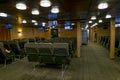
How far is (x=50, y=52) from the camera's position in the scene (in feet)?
17.9

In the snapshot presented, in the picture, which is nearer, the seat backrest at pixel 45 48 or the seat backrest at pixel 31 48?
the seat backrest at pixel 45 48

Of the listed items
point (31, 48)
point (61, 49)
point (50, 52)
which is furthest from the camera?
point (31, 48)

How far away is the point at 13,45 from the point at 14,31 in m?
7.90

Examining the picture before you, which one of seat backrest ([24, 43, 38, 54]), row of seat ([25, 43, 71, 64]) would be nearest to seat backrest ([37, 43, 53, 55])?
row of seat ([25, 43, 71, 64])

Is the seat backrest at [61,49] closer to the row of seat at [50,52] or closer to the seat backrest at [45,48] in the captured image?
the row of seat at [50,52]

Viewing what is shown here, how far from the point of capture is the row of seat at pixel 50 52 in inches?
208

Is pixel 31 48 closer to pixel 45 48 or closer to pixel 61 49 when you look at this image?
pixel 45 48

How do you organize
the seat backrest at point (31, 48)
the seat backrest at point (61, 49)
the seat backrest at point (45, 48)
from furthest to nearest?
the seat backrest at point (31, 48)
the seat backrest at point (45, 48)
the seat backrest at point (61, 49)

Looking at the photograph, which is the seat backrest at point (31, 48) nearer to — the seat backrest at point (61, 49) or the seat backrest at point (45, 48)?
the seat backrest at point (45, 48)

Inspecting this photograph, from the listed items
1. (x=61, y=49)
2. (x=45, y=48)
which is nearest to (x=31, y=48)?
(x=45, y=48)

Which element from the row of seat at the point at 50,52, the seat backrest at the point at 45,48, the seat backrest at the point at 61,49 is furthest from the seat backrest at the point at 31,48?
the seat backrest at the point at 61,49

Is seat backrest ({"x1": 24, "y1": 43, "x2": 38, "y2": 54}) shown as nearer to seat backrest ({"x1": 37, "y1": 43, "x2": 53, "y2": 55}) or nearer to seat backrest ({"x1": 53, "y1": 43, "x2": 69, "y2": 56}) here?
seat backrest ({"x1": 37, "y1": 43, "x2": 53, "y2": 55})

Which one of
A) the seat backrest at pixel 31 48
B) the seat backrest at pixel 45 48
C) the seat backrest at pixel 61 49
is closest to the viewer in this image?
the seat backrest at pixel 61 49

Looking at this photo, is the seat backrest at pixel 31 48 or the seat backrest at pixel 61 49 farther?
the seat backrest at pixel 31 48
